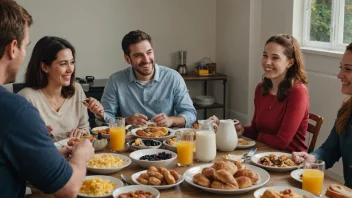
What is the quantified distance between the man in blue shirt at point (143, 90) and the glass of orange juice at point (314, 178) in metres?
1.39

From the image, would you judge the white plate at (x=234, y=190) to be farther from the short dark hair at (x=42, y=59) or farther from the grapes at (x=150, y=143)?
the short dark hair at (x=42, y=59)

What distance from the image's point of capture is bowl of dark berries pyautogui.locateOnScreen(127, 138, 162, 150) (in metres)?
2.21

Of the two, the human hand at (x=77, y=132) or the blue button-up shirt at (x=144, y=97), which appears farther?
the blue button-up shirt at (x=144, y=97)

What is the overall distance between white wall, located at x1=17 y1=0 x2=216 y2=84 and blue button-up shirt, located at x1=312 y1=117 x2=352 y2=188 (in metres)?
3.09

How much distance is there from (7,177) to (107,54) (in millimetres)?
3563

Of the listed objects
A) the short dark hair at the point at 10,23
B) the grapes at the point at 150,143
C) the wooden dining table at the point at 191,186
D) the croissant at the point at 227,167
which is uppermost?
the short dark hair at the point at 10,23

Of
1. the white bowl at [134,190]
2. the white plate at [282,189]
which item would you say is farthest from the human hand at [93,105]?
the white plate at [282,189]

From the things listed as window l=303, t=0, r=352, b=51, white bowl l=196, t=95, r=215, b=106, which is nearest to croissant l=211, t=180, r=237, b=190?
window l=303, t=0, r=352, b=51

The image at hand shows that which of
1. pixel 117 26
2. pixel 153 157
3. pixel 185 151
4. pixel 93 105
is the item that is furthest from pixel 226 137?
pixel 117 26

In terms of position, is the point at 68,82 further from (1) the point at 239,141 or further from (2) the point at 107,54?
(2) the point at 107,54

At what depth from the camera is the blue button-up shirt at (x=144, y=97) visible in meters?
3.09

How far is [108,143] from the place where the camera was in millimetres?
2371

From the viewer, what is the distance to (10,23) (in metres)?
1.41

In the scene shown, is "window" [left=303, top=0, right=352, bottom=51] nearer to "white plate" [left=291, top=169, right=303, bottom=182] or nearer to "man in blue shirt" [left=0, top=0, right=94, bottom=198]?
"white plate" [left=291, top=169, right=303, bottom=182]
